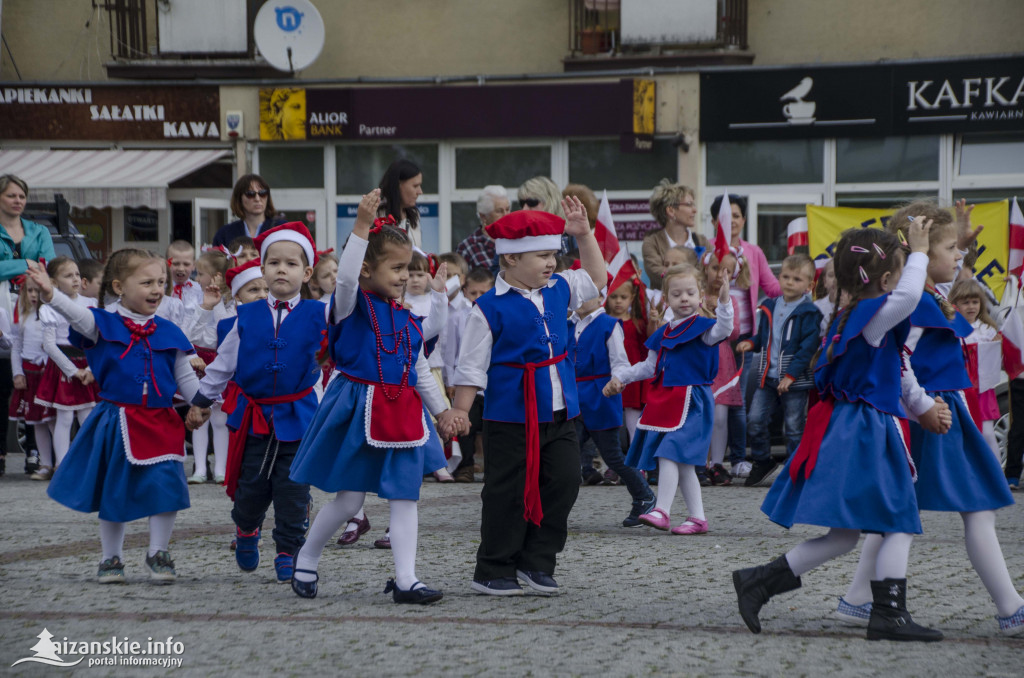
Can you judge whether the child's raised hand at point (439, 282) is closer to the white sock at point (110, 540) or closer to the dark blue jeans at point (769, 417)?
the white sock at point (110, 540)

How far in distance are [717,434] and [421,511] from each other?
294cm

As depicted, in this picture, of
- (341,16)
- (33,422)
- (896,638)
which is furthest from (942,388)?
(341,16)

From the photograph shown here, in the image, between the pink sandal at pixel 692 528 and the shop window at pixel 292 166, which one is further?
the shop window at pixel 292 166

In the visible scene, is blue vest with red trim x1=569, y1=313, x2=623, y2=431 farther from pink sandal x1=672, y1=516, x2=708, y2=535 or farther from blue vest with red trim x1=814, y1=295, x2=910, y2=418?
blue vest with red trim x1=814, y1=295, x2=910, y2=418

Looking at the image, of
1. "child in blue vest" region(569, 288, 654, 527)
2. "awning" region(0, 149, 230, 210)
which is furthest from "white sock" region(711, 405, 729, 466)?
"awning" region(0, 149, 230, 210)

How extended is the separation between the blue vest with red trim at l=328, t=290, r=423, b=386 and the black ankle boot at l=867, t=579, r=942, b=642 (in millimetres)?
2176

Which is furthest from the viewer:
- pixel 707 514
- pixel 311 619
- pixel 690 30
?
pixel 690 30

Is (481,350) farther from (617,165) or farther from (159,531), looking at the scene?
(617,165)

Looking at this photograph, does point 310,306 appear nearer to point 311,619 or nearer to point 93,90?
point 311,619

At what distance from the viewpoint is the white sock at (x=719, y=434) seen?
10.6m

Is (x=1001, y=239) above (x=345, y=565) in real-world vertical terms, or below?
above

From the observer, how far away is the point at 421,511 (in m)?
8.73

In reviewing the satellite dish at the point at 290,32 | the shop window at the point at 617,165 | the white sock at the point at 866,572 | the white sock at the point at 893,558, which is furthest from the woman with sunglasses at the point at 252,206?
the satellite dish at the point at 290,32

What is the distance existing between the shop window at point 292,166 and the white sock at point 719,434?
463 inches
